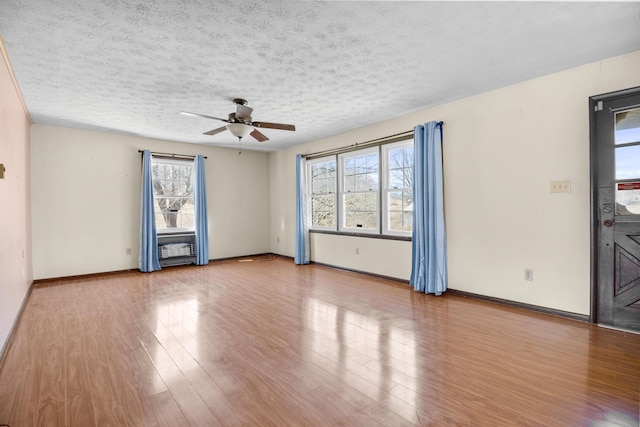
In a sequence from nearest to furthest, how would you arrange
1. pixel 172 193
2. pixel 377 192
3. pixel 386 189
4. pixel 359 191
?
pixel 386 189 → pixel 377 192 → pixel 359 191 → pixel 172 193

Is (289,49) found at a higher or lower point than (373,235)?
higher

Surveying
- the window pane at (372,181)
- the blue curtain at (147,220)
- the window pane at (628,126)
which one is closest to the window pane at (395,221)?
the window pane at (372,181)

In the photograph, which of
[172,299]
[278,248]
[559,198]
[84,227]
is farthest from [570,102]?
[84,227]

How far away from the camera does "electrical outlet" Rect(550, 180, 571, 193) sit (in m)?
3.26

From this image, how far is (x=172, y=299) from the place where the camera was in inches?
163

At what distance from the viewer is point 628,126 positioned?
2951mm

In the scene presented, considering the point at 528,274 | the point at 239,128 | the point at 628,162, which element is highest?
the point at 239,128

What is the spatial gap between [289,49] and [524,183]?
2.95 meters

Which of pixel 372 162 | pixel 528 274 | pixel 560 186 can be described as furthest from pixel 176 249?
pixel 560 186

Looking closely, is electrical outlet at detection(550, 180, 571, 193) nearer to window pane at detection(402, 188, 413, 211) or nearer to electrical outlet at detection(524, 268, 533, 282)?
electrical outlet at detection(524, 268, 533, 282)

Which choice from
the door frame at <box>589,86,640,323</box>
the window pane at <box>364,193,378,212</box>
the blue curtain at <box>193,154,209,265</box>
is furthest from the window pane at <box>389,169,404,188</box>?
the blue curtain at <box>193,154,209,265</box>

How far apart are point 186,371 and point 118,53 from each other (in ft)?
9.05

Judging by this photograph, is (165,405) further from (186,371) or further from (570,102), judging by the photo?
(570,102)

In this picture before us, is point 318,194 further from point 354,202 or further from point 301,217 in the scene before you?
point 354,202
